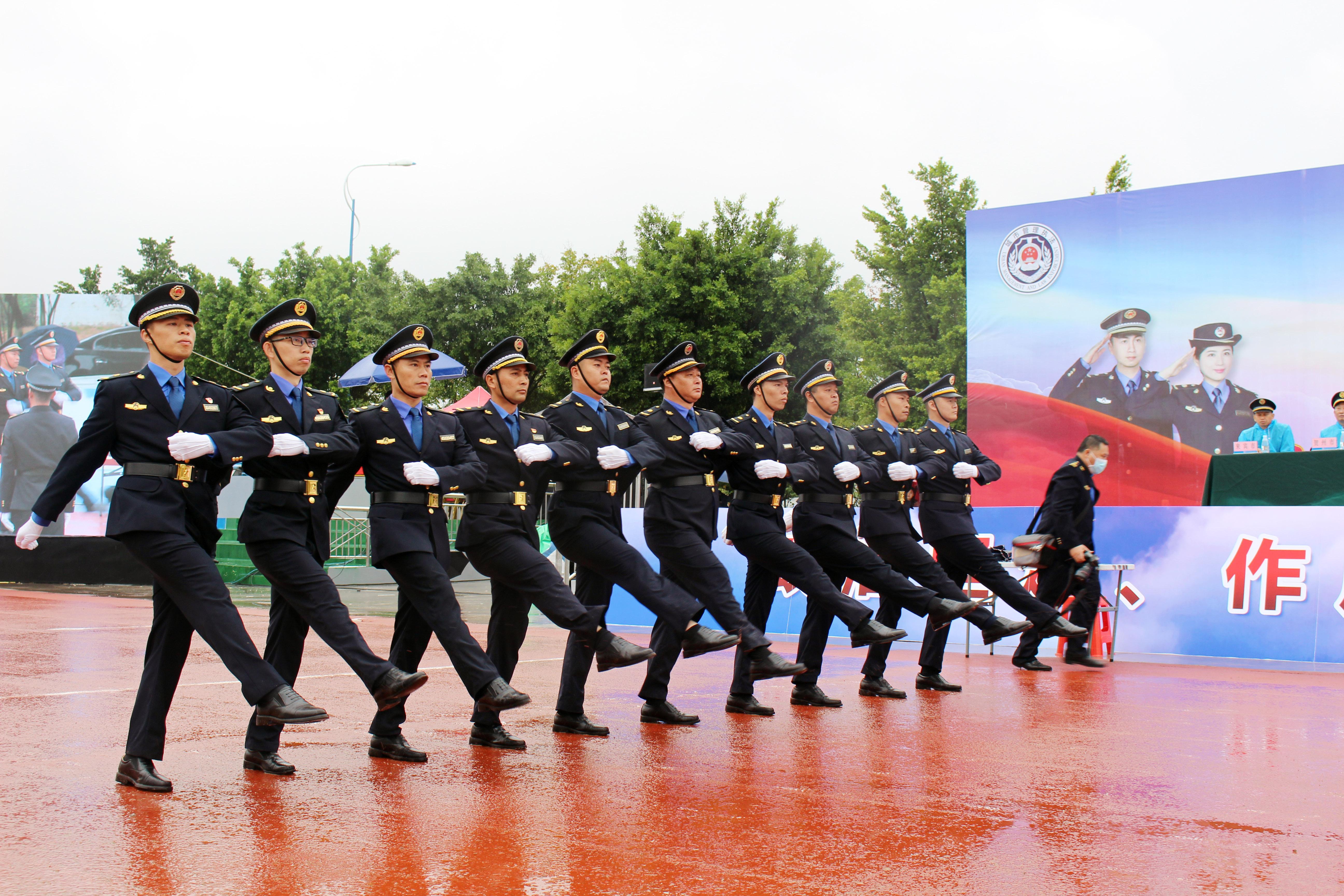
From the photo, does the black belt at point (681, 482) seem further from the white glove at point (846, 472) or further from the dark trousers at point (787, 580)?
the white glove at point (846, 472)

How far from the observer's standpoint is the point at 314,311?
6.02 metres

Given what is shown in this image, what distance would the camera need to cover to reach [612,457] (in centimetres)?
670

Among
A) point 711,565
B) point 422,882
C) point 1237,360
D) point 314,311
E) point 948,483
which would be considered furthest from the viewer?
point 1237,360

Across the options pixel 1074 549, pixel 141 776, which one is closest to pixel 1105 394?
pixel 1074 549

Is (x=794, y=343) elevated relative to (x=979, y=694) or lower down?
elevated

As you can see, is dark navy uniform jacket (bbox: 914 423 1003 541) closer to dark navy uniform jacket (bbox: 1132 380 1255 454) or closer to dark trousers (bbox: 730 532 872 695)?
dark trousers (bbox: 730 532 872 695)

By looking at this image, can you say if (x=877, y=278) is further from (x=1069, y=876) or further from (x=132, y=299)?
(x=1069, y=876)

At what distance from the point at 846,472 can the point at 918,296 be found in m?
27.0

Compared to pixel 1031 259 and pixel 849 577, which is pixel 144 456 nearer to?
pixel 849 577

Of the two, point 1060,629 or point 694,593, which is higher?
point 694,593

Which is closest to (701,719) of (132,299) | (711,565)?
(711,565)

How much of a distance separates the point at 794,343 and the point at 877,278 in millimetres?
3459

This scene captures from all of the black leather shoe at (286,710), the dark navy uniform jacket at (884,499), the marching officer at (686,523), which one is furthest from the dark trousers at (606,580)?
the dark navy uniform jacket at (884,499)

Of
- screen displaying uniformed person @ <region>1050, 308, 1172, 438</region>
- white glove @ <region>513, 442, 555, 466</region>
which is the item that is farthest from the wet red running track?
screen displaying uniformed person @ <region>1050, 308, 1172, 438</region>
